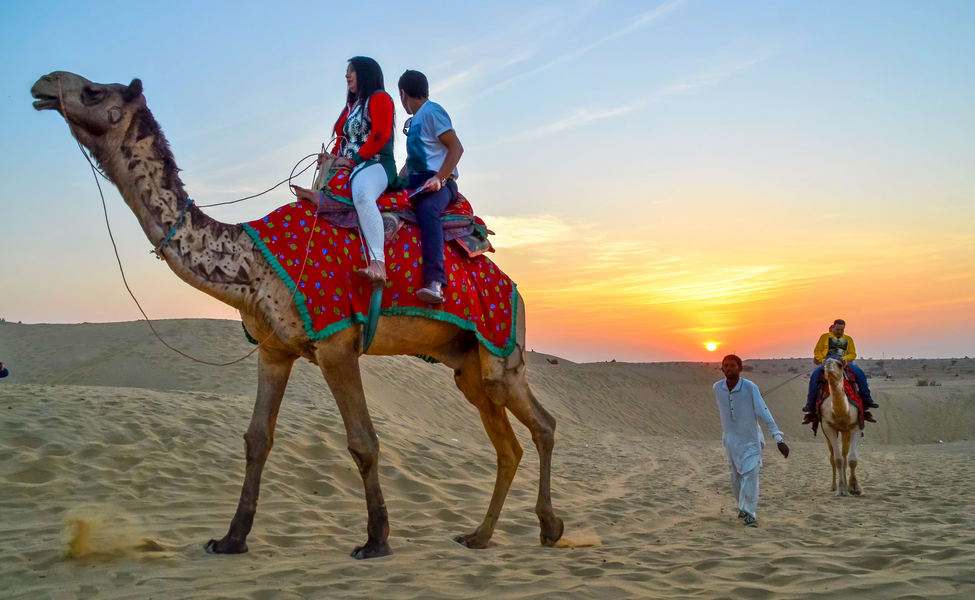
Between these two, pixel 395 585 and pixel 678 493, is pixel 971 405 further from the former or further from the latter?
pixel 395 585

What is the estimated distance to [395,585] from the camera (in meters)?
4.98

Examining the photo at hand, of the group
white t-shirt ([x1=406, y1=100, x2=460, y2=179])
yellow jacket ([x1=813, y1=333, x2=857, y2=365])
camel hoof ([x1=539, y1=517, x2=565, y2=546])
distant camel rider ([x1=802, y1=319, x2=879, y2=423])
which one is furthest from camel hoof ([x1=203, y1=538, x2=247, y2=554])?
yellow jacket ([x1=813, y1=333, x2=857, y2=365])

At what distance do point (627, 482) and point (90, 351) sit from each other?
18175 mm

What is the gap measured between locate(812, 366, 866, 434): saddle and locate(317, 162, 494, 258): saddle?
338 inches

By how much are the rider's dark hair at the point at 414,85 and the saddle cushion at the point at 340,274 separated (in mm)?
1174

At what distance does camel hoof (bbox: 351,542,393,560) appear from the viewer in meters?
5.86

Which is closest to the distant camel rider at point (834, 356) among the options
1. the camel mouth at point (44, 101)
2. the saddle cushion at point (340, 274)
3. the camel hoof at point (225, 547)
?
the saddle cushion at point (340, 274)

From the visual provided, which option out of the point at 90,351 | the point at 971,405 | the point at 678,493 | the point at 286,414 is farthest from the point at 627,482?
the point at 971,405

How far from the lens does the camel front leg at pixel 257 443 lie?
591cm

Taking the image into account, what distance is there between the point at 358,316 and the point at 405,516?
3.09 m

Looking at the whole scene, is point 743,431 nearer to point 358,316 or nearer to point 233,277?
point 358,316

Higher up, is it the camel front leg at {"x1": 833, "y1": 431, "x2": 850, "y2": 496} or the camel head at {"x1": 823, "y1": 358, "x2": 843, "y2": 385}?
the camel head at {"x1": 823, "y1": 358, "x2": 843, "y2": 385}

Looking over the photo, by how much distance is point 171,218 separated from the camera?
574cm

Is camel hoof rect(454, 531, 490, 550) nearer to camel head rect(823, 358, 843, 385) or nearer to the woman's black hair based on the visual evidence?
the woman's black hair
